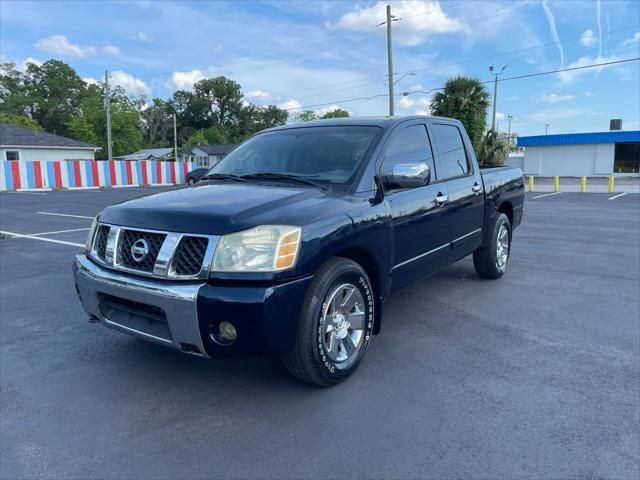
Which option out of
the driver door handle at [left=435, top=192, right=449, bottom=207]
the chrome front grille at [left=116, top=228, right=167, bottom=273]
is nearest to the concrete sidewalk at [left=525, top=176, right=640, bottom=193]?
the driver door handle at [left=435, top=192, right=449, bottom=207]

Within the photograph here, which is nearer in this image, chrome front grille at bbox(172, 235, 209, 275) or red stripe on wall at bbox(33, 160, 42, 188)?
chrome front grille at bbox(172, 235, 209, 275)

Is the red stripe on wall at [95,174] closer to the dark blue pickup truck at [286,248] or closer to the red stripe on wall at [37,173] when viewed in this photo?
the red stripe on wall at [37,173]

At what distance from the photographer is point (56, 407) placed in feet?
9.91

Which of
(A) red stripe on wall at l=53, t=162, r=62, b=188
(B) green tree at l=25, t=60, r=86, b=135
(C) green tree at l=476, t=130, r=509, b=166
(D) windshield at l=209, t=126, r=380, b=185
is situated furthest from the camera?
(B) green tree at l=25, t=60, r=86, b=135

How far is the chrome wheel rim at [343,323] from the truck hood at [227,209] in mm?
535

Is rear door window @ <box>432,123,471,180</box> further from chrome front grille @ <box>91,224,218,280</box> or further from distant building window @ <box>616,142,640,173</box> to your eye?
distant building window @ <box>616,142,640,173</box>

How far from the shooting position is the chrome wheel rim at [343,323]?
310 cm

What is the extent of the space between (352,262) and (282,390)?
0.96 metres

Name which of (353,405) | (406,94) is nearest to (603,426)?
(353,405)

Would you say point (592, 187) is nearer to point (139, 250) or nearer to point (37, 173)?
point (139, 250)

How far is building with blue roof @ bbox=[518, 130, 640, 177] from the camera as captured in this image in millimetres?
43250

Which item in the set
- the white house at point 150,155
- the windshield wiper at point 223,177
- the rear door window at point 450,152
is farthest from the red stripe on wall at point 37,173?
the white house at point 150,155

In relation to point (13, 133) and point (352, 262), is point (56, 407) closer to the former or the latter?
point (352, 262)

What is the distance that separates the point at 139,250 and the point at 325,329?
1.25 metres
